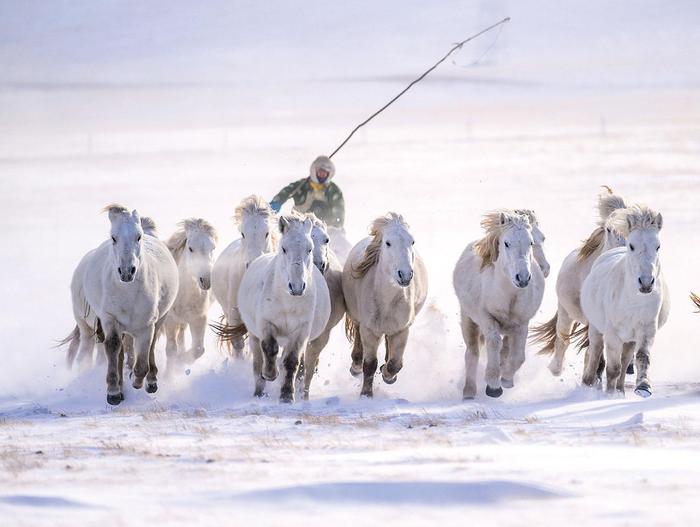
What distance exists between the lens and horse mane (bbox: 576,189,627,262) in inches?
557

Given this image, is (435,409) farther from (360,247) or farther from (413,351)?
(413,351)

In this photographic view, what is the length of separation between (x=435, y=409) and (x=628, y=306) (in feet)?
6.63

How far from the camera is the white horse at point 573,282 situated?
46.2 feet

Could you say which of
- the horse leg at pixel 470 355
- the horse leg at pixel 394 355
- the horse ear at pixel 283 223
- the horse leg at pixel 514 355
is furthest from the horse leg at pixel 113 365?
the horse leg at pixel 514 355

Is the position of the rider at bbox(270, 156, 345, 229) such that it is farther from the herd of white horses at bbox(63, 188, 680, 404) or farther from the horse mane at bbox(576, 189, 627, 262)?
the horse mane at bbox(576, 189, 627, 262)

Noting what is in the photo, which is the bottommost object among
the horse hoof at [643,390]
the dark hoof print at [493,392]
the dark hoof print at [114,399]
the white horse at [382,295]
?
the dark hoof print at [114,399]

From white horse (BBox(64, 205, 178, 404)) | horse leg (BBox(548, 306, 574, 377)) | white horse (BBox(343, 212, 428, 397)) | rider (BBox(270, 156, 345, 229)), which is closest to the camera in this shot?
white horse (BBox(64, 205, 178, 404))

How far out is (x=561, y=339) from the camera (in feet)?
49.0

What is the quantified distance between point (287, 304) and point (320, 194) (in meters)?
4.28

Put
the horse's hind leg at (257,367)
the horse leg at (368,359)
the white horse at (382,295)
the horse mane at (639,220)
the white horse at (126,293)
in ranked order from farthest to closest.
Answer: the horse leg at (368,359) < the white horse at (382,295) < the horse's hind leg at (257,367) < the white horse at (126,293) < the horse mane at (639,220)

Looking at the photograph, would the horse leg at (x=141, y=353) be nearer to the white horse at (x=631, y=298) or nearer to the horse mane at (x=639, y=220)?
the white horse at (x=631, y=298)

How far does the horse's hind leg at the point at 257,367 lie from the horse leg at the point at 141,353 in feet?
3.29

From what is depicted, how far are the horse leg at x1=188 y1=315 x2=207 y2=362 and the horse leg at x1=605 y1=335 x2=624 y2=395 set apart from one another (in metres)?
5.21

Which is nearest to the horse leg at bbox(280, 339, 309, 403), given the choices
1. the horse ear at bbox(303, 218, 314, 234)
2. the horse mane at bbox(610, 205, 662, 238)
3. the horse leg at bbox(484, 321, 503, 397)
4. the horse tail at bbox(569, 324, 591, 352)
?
the horse ear at bbox(303, 218, 314, 234)
